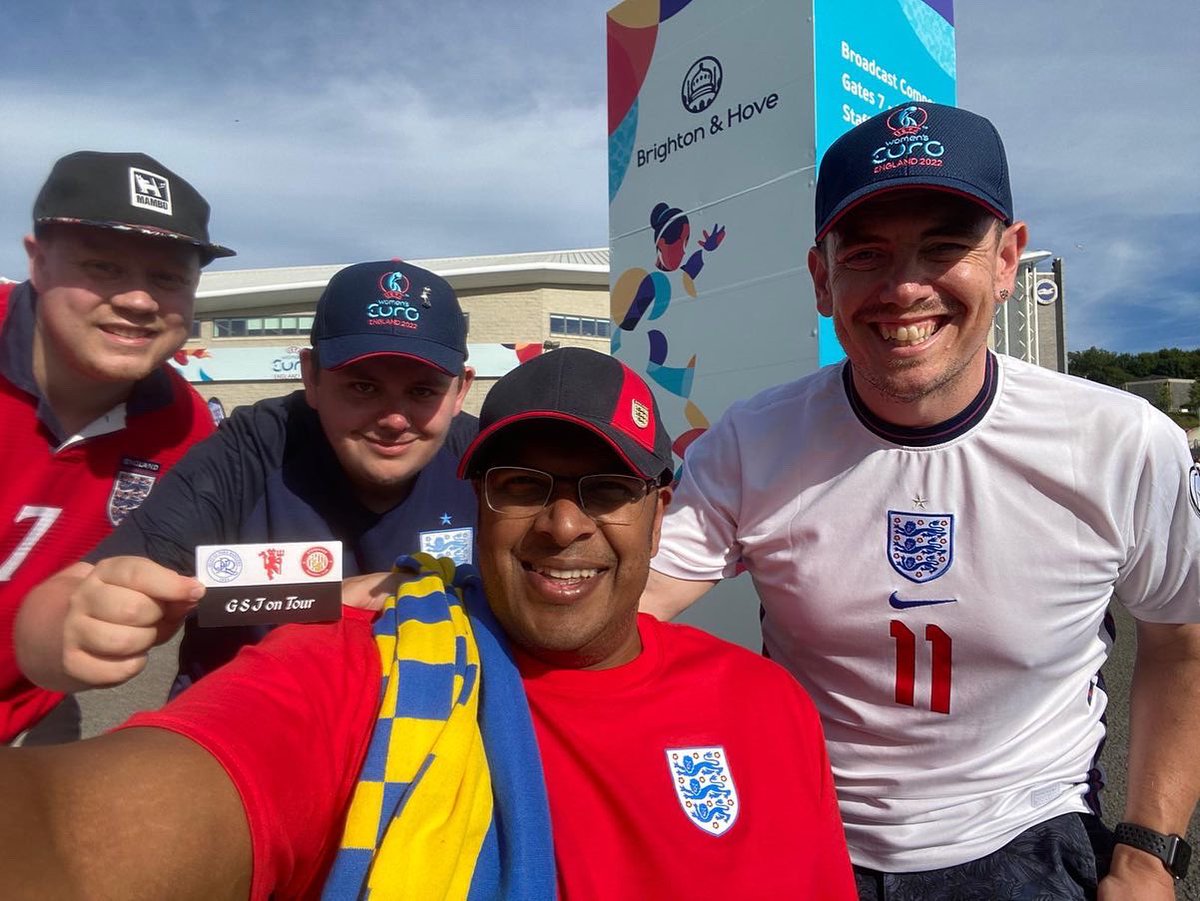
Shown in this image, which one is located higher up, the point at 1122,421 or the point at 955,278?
the point at 955,278

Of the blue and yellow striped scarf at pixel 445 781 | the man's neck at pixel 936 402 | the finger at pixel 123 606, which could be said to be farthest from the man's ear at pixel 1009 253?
the finger at pixel 123 606

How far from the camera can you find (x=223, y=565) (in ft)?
4.56

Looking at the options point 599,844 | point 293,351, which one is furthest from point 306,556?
point 293,351

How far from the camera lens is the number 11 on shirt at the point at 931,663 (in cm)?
197

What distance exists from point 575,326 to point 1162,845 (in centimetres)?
2500

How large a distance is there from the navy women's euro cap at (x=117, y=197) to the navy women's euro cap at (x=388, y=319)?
45 centimetres

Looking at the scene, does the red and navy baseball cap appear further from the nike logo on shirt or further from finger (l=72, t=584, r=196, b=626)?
the nike logo on shirt

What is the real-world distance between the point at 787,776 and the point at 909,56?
392 centimetres

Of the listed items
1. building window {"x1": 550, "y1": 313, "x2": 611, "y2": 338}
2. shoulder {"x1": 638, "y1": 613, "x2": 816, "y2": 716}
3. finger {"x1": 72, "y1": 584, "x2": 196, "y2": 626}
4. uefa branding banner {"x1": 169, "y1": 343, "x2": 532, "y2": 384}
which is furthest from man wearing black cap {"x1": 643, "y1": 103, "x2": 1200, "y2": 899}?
uefa branding banner {"x1": 169, "y1": 343, "x2": 532, "y2": 384}

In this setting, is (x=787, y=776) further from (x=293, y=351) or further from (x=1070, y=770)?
(x=293, y=351)

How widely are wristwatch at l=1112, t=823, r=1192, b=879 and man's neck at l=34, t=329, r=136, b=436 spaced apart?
2.92m

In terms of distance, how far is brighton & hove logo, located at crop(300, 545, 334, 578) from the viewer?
1.41 m

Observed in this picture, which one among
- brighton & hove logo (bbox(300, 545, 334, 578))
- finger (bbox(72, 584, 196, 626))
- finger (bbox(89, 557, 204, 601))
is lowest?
finger (bbox(72, 584, 196, 626))

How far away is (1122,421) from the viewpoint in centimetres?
195
